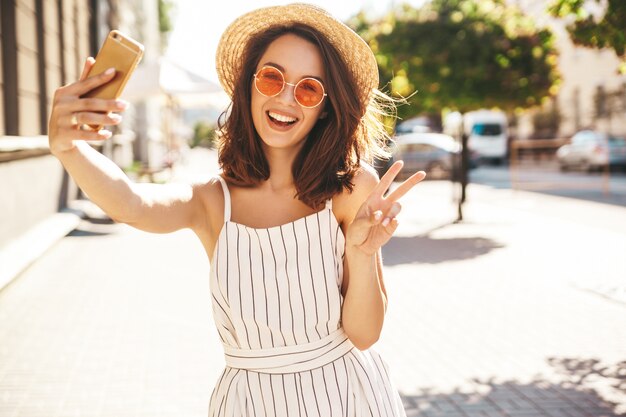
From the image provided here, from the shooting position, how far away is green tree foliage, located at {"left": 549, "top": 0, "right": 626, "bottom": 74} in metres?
5.88

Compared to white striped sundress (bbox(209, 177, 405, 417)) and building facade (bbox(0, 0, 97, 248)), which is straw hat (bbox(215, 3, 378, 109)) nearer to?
white striped sundress (bbox(209, 177, 405, 417))

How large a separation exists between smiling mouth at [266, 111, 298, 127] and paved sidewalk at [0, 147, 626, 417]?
264 cm

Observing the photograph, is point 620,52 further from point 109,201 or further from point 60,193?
point 60,193

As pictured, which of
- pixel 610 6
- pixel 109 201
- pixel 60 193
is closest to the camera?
pixel 109 201

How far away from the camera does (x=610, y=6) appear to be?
19.4 feet

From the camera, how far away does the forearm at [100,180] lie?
1.76 meters

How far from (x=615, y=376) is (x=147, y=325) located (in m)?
3.58

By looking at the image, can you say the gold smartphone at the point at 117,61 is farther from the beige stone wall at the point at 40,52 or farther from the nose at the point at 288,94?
the beige stone wall at the point at 40,52

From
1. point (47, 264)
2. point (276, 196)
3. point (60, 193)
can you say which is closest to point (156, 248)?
point (47, 264)

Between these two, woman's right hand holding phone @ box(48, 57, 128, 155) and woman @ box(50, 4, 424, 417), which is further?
woman @ box(50, 4, 424, 417)

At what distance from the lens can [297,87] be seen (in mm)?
2160

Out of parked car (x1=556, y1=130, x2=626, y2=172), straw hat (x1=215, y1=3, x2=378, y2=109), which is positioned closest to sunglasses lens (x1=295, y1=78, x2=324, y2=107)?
straw hat (x1=215, y1=3, x2=378, y2=109)

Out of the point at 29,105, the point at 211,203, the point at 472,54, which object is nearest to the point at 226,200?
the point at 211,203

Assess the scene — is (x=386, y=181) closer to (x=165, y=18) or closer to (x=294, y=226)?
(x=294, y=226)
